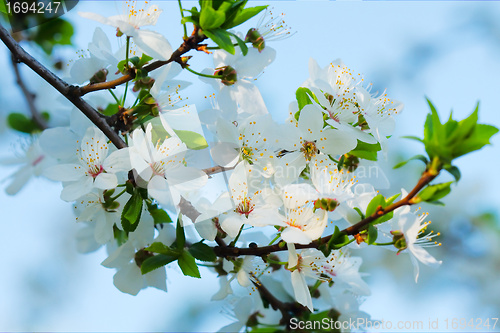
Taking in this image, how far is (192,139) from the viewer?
131cm

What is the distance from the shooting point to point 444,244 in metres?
3.40

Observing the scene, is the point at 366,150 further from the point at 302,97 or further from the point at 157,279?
the point at 157,279

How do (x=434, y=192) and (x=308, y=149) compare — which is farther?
(x=308, y=149)

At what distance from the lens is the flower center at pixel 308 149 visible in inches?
49.8

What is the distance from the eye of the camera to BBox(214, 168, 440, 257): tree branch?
0.95 metres

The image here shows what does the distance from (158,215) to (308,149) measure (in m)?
0.46

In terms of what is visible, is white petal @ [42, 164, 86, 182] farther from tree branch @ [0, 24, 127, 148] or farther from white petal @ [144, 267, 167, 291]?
white petal @ [144, 267, 167, 291]

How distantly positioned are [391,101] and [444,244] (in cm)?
226

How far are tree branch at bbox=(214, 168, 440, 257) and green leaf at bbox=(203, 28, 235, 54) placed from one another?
17.9 inches

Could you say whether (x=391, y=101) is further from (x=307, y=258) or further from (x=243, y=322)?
(x=243, y=322)

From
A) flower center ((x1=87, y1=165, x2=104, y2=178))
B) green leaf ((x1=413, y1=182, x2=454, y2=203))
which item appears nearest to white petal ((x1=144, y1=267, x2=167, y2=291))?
flower center ((x1=87, y1=165, x2=104, y2=178))

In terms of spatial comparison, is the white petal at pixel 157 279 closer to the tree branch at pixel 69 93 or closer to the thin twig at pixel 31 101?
the tree branch at pixel 69 93

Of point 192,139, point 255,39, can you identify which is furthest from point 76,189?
point 255,39

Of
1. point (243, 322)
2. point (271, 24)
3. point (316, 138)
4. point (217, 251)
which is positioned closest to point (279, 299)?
point (243, 322)
